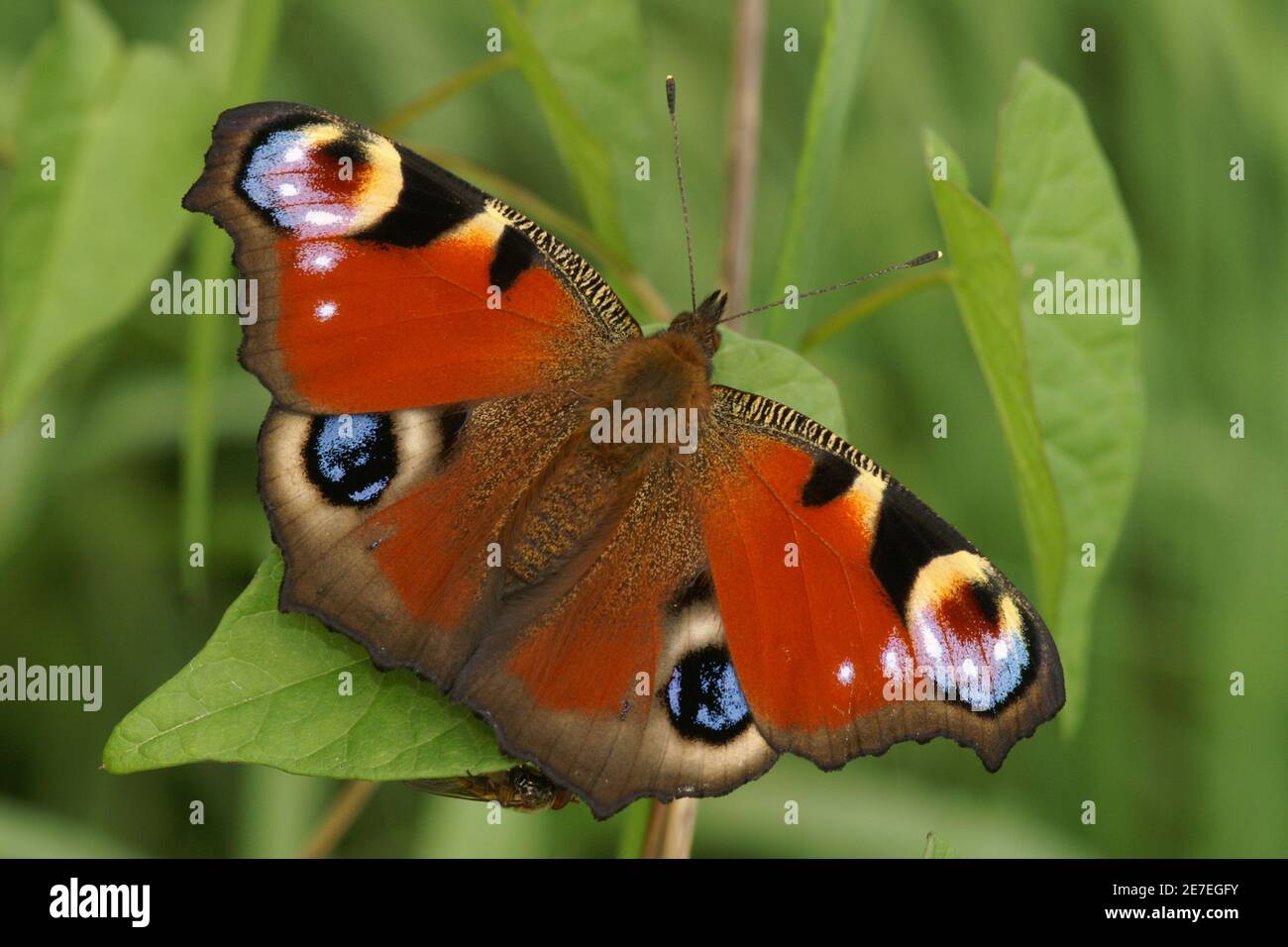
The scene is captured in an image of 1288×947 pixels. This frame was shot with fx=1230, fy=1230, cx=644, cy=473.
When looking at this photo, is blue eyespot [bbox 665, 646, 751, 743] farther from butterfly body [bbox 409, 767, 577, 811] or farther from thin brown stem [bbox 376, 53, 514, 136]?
thin brown stem [bbox 376, 53, 514, 136]

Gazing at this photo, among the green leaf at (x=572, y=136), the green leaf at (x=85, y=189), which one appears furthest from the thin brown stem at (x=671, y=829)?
the green leaf at (x=85, y=189)

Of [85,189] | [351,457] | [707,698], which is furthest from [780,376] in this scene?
[85,189]

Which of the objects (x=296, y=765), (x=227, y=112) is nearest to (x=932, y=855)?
(x=296, y=765)

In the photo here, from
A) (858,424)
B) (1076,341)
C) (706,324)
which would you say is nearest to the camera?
(706,324)

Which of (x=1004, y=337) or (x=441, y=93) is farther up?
(x=441, y=93)

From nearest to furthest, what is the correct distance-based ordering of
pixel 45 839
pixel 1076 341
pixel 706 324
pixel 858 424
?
pixel 706 324
pixel 1076 341
pixel 45 839
pixel 858 424

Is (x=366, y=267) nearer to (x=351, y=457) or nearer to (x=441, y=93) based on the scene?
(x=351, y=457)

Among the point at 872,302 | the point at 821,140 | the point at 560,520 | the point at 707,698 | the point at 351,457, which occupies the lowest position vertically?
the point at 707,698

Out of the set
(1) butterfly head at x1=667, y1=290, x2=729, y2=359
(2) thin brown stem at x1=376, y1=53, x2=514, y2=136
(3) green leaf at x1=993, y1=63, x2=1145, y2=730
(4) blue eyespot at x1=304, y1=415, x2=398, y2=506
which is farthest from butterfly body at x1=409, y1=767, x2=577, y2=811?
(2) thin brown stem at x1=376, y1=53, x2=514, y2=136
